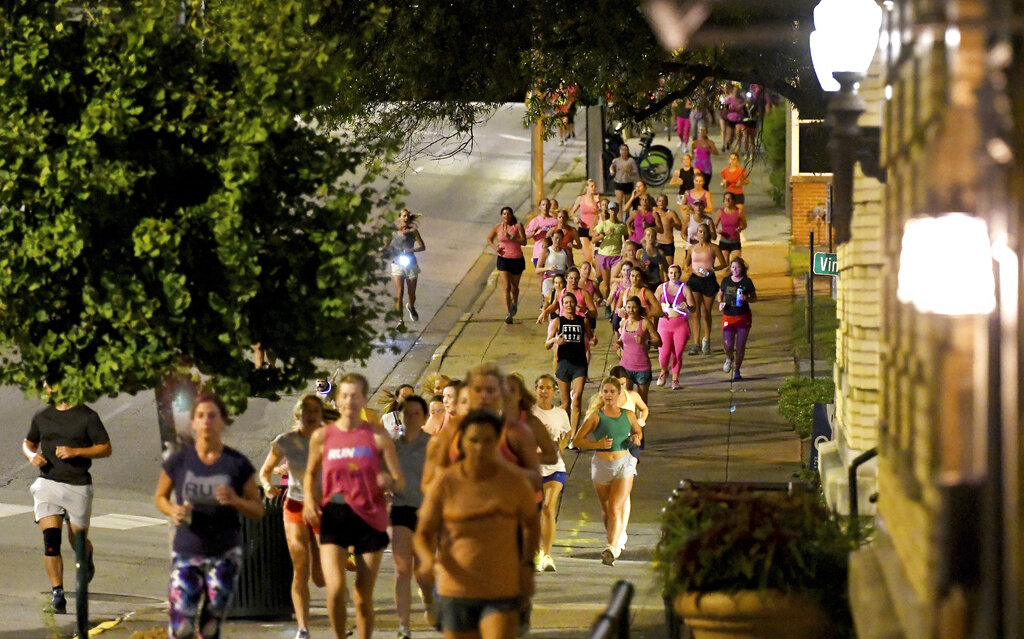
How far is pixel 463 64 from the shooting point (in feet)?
44.0

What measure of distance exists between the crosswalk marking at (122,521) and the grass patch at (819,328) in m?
8.31

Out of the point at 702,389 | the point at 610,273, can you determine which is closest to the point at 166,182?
the point at 702,389

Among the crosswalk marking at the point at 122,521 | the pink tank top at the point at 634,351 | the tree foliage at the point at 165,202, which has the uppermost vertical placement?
the tree foliage at the point at 165,202

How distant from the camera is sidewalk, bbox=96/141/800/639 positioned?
1022 cm

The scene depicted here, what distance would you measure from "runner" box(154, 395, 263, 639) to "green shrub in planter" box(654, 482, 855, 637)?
209 cm

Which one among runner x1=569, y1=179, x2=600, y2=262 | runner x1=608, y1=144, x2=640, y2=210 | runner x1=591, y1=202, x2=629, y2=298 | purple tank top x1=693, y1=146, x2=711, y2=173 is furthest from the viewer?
purple tank top x1=693, y1=146, x2=711, y2=173

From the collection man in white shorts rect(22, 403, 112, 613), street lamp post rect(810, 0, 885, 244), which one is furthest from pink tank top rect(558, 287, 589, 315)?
street lamp post rect(810, 0, 885, 244)

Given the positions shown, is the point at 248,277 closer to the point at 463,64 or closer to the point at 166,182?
the point at 166,182

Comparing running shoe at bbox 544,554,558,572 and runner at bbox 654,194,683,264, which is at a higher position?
runner at bbox 654,194,683,264

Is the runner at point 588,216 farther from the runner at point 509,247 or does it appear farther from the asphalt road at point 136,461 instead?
the asphalt road at point 136,461

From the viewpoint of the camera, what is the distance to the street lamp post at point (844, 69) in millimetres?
7211

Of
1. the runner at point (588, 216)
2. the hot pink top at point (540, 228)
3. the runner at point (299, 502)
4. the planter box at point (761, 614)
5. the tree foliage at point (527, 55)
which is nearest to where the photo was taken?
the planter box at point (761, 614)

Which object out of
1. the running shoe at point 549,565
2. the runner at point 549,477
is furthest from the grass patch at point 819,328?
the running shoe at point 549,565

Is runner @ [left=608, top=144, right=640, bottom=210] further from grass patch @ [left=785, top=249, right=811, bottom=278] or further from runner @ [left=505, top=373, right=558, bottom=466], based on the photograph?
runner @ [left=505, top=373, right=558, bottom=466]
